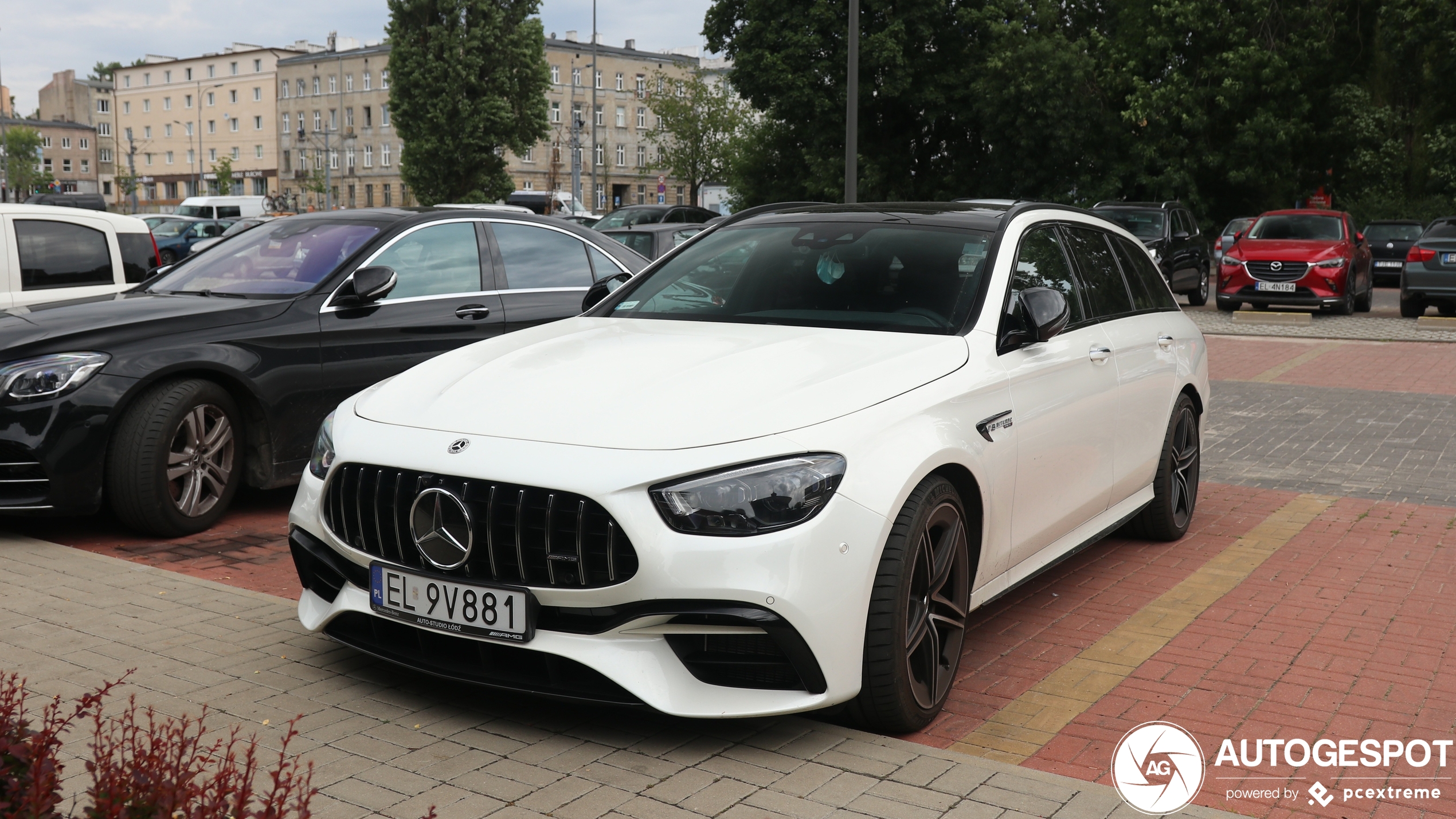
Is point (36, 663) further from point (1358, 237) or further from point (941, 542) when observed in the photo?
point (1358, 237)

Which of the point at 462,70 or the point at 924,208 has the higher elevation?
the point at 462,70

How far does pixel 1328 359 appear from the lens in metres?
15.5

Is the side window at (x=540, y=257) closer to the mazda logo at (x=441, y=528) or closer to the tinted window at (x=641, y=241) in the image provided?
the mazda logo at (x=441, y=528)

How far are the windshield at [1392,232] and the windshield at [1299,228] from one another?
11371 mm

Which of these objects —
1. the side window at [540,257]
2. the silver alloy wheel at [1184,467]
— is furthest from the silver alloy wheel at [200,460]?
the silver alloy wheel at [1184,467]

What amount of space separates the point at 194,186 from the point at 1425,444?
127m

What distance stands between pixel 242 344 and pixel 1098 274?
13.5 ft

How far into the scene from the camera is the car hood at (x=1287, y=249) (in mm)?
21516

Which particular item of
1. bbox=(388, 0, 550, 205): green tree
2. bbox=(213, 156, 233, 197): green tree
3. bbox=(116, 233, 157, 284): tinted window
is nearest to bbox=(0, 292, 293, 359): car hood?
bbox=(116, 233, 157, 284): tinted window

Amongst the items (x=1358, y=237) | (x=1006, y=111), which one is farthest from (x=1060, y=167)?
(x=1358, y=237)

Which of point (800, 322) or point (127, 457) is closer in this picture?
point (800, 322)

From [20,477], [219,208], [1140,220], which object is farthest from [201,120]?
[20,477]

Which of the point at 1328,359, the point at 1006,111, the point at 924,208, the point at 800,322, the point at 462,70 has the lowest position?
the point at 1328,359

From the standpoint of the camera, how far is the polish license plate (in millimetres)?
3604
